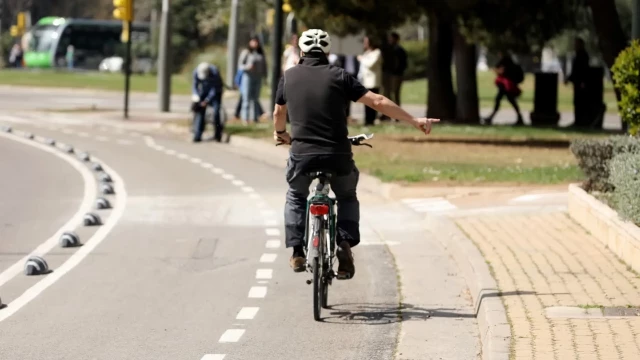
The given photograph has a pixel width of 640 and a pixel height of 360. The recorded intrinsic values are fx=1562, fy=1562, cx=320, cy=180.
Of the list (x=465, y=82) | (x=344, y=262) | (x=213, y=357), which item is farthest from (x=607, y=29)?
(x=213, y=357)

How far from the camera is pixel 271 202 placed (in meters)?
18.1

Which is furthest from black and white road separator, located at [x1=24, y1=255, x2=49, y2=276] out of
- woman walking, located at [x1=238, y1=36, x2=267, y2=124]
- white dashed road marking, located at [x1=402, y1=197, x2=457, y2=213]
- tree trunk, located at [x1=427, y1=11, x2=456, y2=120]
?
tree trunk, located at [x1=427, y1=11, x2=456, y2=120]

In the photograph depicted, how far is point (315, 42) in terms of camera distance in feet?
33.9

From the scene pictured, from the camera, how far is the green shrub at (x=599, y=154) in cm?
1447

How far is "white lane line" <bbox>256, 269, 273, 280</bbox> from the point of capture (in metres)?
12.2

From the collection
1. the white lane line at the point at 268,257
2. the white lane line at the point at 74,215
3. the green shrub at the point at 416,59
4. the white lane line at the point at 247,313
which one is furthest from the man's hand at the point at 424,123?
the green shrub at the point at 416,59

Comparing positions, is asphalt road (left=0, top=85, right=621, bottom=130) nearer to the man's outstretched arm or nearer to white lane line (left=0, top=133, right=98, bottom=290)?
white lane line (left=0, top=133, right=98, bottom=290)

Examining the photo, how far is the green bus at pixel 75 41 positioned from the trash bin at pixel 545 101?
163 ft

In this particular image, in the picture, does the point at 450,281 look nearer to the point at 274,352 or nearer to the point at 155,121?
the point at 274,352

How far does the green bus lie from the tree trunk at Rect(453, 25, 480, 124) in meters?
47.7

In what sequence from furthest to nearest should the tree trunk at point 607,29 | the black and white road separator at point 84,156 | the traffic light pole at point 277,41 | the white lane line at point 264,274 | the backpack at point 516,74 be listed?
1. the backpack at point 516,74
2. the traffic light pole at point 277,41
3. the tree trunk at point 607,29
4. the black and white road separator at point 84,156
5. the white lane line at point 264,274

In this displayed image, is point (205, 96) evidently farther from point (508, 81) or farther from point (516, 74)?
point (516, 74)

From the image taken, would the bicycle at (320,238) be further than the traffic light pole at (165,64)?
No

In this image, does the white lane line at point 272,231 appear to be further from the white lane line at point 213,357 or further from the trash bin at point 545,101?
the trash bin at point 545,101
